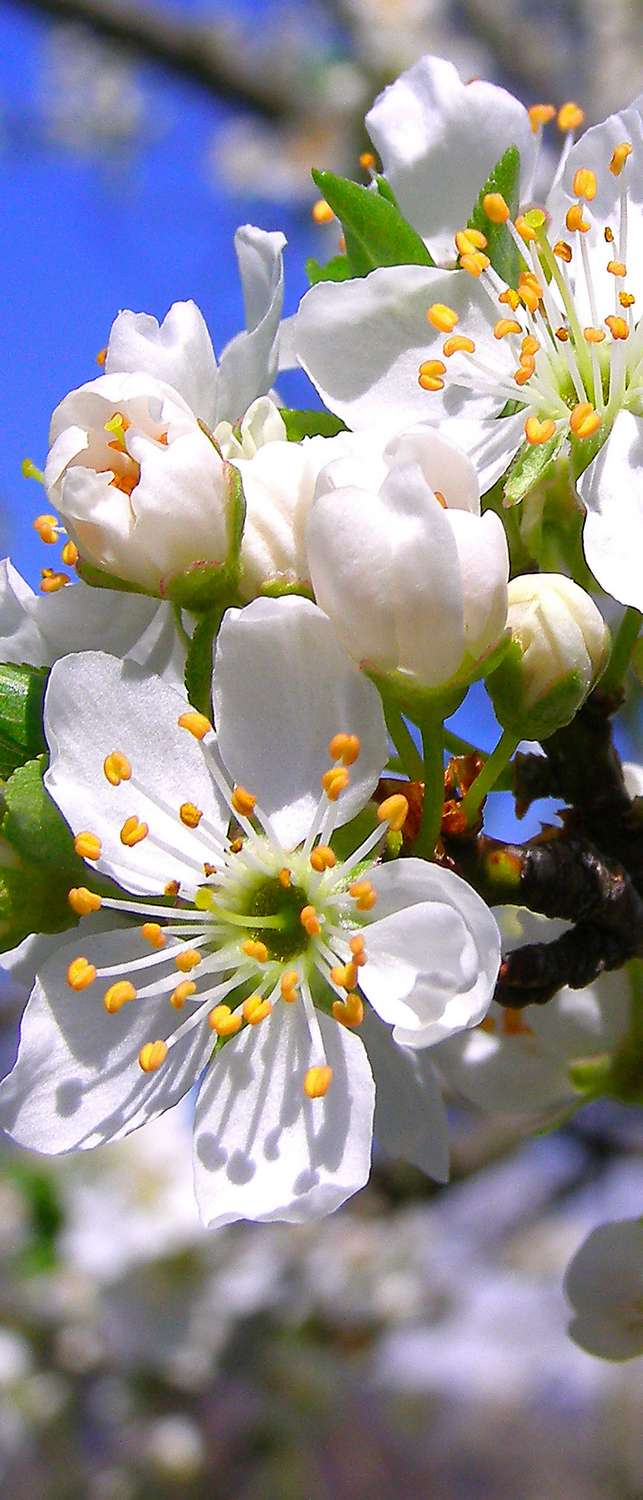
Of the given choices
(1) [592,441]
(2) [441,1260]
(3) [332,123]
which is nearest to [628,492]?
(1) [592,441]

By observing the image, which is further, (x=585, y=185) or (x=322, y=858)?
(x=585, y=185)

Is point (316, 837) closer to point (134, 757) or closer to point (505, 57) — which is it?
point (134, 757)

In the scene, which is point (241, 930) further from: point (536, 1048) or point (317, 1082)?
point (536, 1048)

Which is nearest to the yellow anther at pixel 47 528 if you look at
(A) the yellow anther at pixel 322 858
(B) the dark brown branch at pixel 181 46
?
(A) the yellow anther at pixel 322 858

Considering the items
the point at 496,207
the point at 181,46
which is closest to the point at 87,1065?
the point at 496,207

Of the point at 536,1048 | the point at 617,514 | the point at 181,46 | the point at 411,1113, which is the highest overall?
the point at 181,46

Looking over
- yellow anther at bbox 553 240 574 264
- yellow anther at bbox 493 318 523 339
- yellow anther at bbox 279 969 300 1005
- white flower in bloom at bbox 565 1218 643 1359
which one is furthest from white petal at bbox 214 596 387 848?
white flower in bloom at bbox 565 1218 643 1359

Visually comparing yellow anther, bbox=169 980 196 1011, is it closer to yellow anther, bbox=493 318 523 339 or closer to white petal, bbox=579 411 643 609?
white petal, bbox=579 411 643 609
